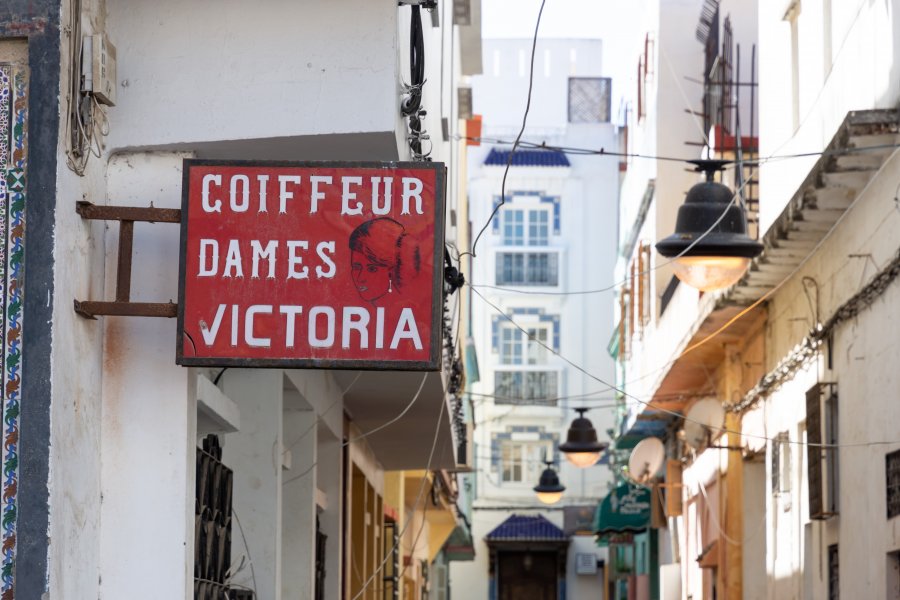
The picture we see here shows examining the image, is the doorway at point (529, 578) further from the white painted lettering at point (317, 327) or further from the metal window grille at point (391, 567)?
the white painted lettering at point (317, 327)

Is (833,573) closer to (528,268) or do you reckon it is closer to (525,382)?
(525,382)

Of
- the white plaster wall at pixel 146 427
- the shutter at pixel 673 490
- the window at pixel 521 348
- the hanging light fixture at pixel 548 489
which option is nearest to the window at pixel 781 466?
the shutter at pixel 673 490

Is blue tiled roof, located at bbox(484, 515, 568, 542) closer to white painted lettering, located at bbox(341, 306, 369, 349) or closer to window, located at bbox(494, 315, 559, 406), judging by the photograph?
window, located at bbox(494, 315, 559, 406)

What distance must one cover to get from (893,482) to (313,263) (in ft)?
16.9

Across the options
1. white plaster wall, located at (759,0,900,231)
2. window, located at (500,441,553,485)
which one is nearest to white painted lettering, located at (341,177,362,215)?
white plaster wall, located at (759,0,900,231)

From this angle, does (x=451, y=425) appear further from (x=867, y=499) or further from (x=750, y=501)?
(x=867, y=499)

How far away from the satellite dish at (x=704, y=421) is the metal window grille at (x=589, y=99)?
113 feet

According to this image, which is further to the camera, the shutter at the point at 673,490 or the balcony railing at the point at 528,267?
the balcony railing at the point at 528,267

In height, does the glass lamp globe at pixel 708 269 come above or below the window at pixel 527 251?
below

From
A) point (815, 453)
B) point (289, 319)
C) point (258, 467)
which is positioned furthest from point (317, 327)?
point (815, 453)

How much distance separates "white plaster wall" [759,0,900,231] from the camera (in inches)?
437

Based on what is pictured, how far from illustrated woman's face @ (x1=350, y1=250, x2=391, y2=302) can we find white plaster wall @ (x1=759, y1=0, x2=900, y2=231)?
4.56 meters

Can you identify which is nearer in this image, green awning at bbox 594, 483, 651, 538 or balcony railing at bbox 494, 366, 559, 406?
green awning at bbox 594, 483, 651, 538

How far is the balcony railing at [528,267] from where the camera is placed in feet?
180
